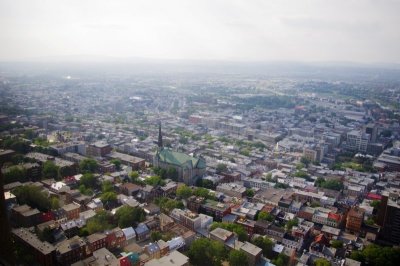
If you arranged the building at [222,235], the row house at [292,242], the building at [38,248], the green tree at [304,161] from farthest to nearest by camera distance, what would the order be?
1. the green tree at [304,161]
2. the row house at [292,242]
3. the building at [222,235]
4. the building at [38,248]

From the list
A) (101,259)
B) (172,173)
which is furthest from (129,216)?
(172,173)

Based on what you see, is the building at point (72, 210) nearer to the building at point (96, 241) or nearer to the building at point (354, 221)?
the building at point (96, 241)

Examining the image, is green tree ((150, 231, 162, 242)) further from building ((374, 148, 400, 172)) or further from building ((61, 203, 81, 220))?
building ((374, 148, 400, 172))

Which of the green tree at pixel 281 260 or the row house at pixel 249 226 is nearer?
the green tree at pixel 281 260

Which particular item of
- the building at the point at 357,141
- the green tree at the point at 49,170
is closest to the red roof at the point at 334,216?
the green tree at the point at 49,170

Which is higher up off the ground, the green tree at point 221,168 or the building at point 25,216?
the building at point 25,216

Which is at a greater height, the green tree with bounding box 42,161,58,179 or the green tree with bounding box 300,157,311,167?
the green tree with bounding box 42,161,58,179

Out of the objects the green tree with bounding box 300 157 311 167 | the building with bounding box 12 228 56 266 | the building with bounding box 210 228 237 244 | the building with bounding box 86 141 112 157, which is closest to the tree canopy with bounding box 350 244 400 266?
the building with bounding box 210 228 237 244
